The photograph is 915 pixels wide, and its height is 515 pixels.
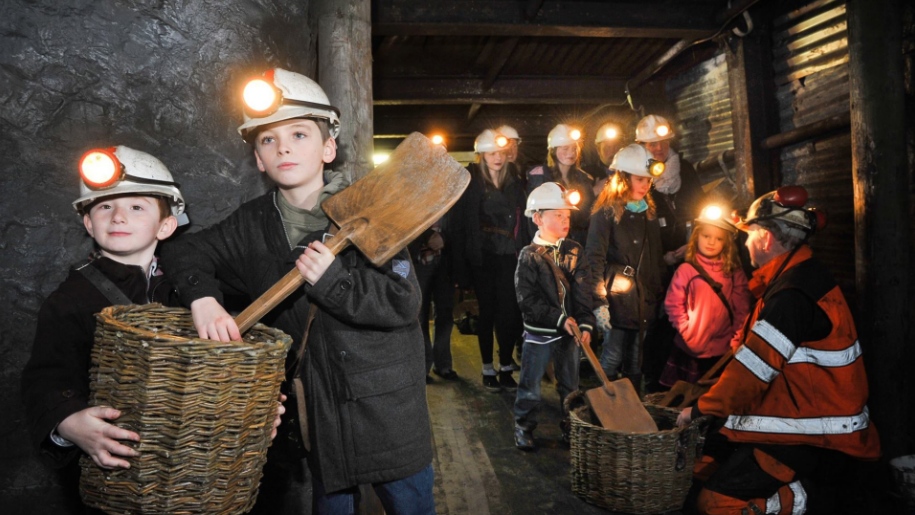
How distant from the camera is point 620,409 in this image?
11.8ft

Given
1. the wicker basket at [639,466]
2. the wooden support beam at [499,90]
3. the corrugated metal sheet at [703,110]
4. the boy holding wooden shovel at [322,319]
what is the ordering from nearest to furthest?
the boy holding wooden shovel at [322,319] → the wicker basket at [639,466] → the corrugated metal sheet at [703,110] → the wooden support beam at [499,90]

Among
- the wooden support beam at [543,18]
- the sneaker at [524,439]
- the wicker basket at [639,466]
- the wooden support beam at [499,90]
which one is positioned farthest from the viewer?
the wooden support beam at [499,90]

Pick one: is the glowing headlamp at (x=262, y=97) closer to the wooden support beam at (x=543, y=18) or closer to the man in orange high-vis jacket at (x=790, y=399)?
the man in orange high-vis jacket at (x=790, y=399)

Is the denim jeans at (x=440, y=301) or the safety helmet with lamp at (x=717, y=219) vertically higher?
the safety helmet with lamp at (x=717, y=219)

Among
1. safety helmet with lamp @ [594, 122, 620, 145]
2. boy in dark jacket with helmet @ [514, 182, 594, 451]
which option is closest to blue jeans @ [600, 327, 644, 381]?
boy in dark jacket with helmet @ [514, 182, 594, 451]

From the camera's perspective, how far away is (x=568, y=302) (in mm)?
4445

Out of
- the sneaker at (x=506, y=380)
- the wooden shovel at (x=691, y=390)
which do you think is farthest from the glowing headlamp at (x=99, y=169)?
the sneaker at (x=506, y=380)

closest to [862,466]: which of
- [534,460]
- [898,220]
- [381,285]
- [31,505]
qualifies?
[898,220]

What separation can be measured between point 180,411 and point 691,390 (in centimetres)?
328

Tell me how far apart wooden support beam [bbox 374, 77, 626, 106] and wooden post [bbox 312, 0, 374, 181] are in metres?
4.78

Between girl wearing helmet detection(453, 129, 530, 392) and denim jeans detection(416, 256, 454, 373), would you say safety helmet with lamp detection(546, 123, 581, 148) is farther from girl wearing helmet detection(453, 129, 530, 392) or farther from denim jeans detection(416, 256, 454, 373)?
denim jeans detection(416, 256, 454, 373)

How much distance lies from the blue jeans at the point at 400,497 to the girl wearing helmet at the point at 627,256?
3132 millimetres

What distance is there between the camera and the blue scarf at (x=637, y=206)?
5.08 m

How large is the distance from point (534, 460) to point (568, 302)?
1.19 metres
